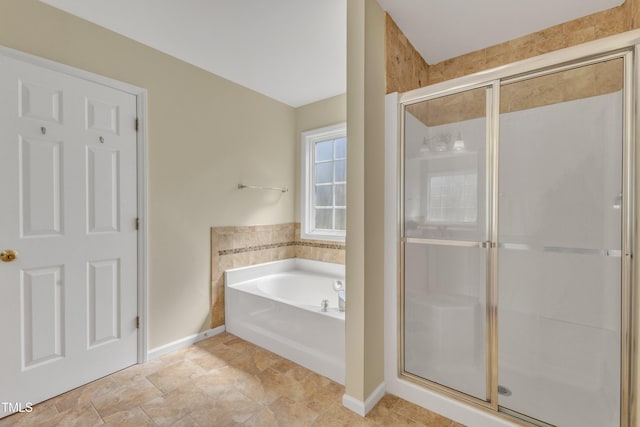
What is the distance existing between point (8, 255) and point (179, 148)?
4.13ft

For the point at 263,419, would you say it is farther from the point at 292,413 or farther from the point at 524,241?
the point at 524,241

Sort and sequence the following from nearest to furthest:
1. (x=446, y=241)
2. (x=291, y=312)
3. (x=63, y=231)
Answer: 1. (x=446, y=241)
2. (x=63, y=231)
3. (x=291, y=312)

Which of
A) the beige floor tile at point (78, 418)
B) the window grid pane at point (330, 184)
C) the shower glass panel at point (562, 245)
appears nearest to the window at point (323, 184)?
the window grid pane at point (330, 184)

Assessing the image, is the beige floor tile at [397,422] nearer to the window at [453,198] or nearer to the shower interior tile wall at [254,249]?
the window at [453,198]

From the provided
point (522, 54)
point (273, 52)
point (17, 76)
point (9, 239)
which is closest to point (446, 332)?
point (522, 54)

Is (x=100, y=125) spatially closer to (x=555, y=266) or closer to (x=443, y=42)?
(x=443, y=42)

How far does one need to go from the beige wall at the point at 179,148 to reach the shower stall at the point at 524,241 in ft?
5.74

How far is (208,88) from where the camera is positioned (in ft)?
8.56

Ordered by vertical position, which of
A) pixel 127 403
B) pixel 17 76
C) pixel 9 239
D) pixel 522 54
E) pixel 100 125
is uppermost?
pixel 522 54

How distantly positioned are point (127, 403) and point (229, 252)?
1356 mm

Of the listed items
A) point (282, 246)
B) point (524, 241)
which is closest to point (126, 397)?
point (282, 246)

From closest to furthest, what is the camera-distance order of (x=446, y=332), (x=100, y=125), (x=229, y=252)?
1. (x=446, y=332)
2. (x=100, y=125)
3. (x=229, y=252)

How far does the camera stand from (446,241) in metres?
1.70

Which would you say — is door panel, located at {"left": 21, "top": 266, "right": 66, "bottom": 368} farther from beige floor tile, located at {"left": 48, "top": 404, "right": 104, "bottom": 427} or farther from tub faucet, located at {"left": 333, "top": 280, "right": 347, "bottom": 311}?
tub faucet, located at {"left": 333, "top": 280, "right": 347, "bottom": 311}
